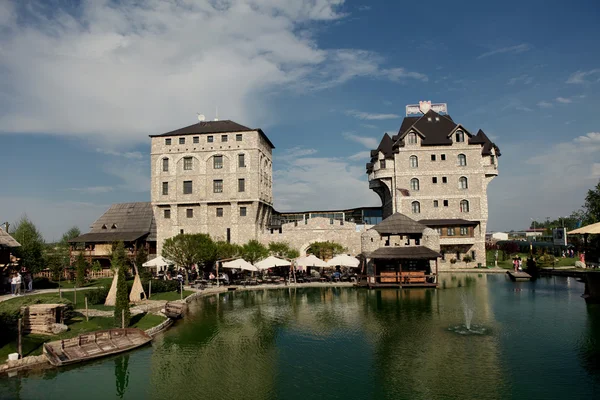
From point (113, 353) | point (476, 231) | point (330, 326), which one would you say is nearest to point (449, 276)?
point (476, 231)

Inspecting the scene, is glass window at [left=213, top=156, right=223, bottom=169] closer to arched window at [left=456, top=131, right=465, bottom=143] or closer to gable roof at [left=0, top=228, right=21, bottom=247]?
gable roof at [left=0, top=228, right=21, bottom=247]

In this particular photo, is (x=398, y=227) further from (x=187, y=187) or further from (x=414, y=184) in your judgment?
(x=187, y=187)

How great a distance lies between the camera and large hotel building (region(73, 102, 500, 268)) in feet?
154

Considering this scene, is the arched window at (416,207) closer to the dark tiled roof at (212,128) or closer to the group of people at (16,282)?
the dark tiled roof at (212,128)

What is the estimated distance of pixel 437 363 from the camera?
47.8 ft

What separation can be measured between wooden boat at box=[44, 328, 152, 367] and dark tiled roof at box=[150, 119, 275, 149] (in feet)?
105

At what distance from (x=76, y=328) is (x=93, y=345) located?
10.7ft

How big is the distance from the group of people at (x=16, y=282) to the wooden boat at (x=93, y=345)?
1506cm

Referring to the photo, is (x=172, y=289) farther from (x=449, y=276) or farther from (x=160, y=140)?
(x=449, y=276)

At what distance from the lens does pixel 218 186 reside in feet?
156

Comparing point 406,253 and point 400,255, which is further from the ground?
point 406,253

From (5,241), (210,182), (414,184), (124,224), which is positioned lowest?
(5,241)

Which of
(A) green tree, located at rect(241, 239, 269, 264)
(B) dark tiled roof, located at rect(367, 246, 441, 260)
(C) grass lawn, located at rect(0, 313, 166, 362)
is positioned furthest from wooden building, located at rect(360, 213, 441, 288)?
(C) grass lawn, located at rect(0, 313, 166, 362)

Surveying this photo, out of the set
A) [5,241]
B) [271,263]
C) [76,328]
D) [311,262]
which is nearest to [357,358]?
[76,328]
